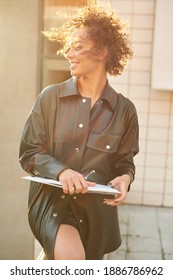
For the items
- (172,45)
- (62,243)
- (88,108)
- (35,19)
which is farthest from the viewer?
(35,19)

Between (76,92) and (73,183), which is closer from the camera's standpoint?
(73,183)

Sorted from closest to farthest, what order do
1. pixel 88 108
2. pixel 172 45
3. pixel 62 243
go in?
pixel 62 243 < pixel 88 108 < pixel 172 45

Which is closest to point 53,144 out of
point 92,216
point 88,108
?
point 88,108

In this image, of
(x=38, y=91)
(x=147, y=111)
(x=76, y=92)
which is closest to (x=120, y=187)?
(x=76, y=92)

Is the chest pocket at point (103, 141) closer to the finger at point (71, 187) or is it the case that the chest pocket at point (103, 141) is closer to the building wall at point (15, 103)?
the finger at point (71, 187)

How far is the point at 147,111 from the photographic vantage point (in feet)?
11.5

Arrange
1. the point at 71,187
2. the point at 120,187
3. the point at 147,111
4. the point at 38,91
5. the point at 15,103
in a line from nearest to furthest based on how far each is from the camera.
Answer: the point at 71,187
the point at 120,187
the point at 147,111
the point at 38,91
the point at 15,103

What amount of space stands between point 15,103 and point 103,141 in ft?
8.57

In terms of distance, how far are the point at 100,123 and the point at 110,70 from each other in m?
0.23

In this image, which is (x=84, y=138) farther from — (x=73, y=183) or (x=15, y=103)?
(x=15, y=103)

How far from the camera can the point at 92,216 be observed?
5.34 ft

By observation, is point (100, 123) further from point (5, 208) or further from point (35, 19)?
point (5, 208)

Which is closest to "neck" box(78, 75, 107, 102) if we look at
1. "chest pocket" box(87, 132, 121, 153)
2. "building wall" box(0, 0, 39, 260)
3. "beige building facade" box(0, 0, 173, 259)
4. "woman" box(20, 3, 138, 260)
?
"woman" box(20, 3, 138, 260)

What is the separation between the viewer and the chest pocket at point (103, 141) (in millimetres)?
1587
